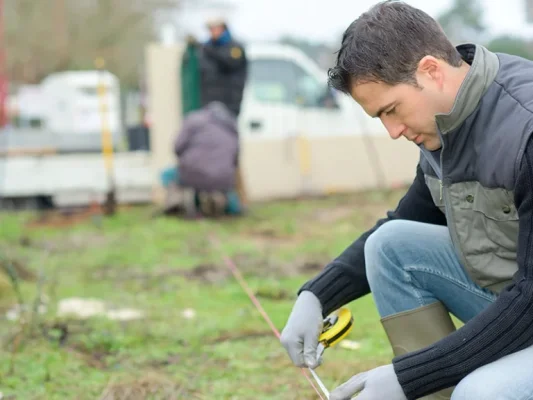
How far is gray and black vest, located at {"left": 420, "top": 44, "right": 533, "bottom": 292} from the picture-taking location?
1.84 metres

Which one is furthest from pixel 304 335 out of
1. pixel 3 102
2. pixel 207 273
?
pixel 3 102

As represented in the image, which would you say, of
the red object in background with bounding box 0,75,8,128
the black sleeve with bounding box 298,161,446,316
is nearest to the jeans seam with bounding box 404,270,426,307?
the black sleeve with bounding box 298,161,446,316

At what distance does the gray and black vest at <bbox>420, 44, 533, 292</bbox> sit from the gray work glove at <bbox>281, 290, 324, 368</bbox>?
1.48ft

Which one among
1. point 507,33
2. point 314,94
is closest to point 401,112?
point 507,33

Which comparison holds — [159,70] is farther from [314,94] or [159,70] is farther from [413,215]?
[413,215]

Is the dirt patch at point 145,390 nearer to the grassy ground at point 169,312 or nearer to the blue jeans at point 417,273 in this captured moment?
the grassy ground at point 169,312

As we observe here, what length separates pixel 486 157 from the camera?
191 cm

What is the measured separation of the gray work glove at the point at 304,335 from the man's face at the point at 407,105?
0.58m

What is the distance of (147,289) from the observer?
4953mm

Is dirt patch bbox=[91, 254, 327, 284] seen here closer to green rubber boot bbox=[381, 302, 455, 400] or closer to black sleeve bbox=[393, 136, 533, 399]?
green rubber boot bbox=[381, 302, 455, 400]

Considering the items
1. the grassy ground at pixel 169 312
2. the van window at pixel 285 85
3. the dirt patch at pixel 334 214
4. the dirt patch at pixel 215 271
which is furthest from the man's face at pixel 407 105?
the van window at pixel 285 85

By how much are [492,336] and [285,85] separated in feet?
28.3

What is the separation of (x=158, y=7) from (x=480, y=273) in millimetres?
23994

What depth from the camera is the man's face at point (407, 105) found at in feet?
6.26
